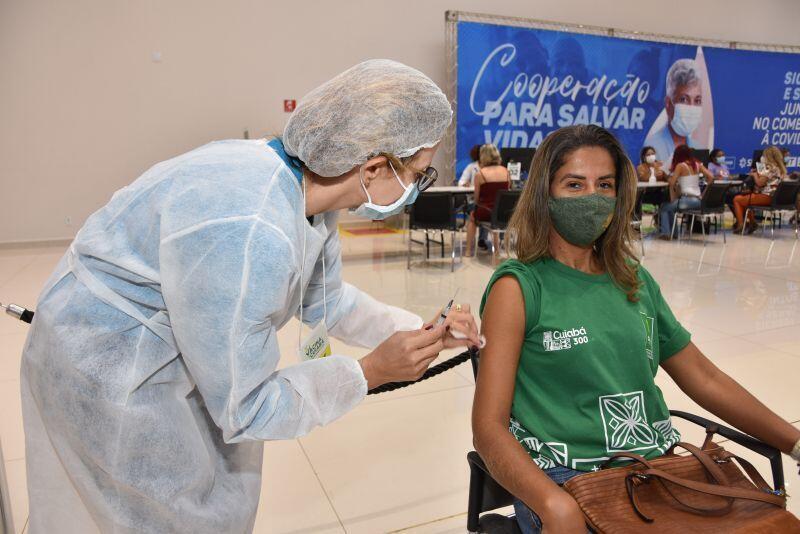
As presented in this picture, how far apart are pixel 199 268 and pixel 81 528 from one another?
68cm

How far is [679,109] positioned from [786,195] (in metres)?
3.83

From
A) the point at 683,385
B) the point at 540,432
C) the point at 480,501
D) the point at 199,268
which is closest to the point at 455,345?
the point at 540,432

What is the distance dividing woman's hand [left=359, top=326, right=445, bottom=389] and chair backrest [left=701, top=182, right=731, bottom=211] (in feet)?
26.1

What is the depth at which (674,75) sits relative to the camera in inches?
449

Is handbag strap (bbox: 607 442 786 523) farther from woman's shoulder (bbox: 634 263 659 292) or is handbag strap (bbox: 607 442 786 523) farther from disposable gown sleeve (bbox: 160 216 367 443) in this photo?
disposable gown sleeve (bbox: 160 216 367 443)

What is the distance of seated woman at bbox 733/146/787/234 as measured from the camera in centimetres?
910

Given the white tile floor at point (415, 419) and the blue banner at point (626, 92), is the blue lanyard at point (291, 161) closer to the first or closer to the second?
the white tile floor at point (415, 419)

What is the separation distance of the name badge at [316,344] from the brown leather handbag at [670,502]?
0.61m

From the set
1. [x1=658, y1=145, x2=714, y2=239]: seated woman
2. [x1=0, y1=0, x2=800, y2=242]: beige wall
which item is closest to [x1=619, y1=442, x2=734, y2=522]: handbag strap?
[x1=658, y1=145, x2=714, y2=239]: seated woman

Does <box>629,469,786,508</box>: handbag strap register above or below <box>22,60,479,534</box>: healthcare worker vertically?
below

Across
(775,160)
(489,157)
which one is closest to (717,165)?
(775,160)

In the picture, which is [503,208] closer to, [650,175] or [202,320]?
[650,175]

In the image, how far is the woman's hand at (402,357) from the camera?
3.50 ft

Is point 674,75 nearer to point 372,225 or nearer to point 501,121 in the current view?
point 501,121
